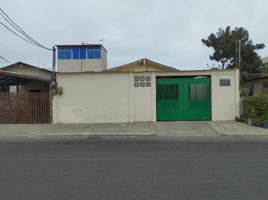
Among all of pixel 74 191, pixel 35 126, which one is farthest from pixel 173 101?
pixel 74 191

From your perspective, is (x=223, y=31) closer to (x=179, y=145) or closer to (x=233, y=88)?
(x=233, y=88)

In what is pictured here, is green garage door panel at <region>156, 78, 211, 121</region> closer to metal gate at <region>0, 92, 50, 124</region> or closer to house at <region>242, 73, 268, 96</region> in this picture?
metal gate at <region>0, 92, 50, 124</region>

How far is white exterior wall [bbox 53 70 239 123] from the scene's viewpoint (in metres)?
21.2

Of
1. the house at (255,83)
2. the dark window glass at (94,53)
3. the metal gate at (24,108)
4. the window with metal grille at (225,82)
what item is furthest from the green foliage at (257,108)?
the dark window glass at (94,53)

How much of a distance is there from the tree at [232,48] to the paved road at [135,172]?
40.7 m

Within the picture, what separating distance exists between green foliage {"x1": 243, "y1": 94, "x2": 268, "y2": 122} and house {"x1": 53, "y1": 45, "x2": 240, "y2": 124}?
1304 millimetres

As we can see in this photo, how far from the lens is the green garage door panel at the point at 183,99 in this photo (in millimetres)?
21281

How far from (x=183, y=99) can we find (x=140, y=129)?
12.8 feet

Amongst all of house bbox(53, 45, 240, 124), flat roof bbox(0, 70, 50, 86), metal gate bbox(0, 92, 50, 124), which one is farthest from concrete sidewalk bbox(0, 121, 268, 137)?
flat roof bbox(0, 70, 50, 86)

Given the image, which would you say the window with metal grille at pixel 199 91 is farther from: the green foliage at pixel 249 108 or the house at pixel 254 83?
the house at pixel 254 83

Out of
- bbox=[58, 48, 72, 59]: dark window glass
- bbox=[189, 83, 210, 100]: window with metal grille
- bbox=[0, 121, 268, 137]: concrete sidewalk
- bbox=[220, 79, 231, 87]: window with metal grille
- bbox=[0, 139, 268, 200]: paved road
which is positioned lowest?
bbox=[0, 139, 268, 200]: paved road

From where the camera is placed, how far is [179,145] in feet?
44.0

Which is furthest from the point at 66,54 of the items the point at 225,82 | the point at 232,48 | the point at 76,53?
the point at 225,82

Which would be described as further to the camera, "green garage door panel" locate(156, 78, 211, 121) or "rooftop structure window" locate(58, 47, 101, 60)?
"rooftop structure window" locate(58, 47, 101, 60)
